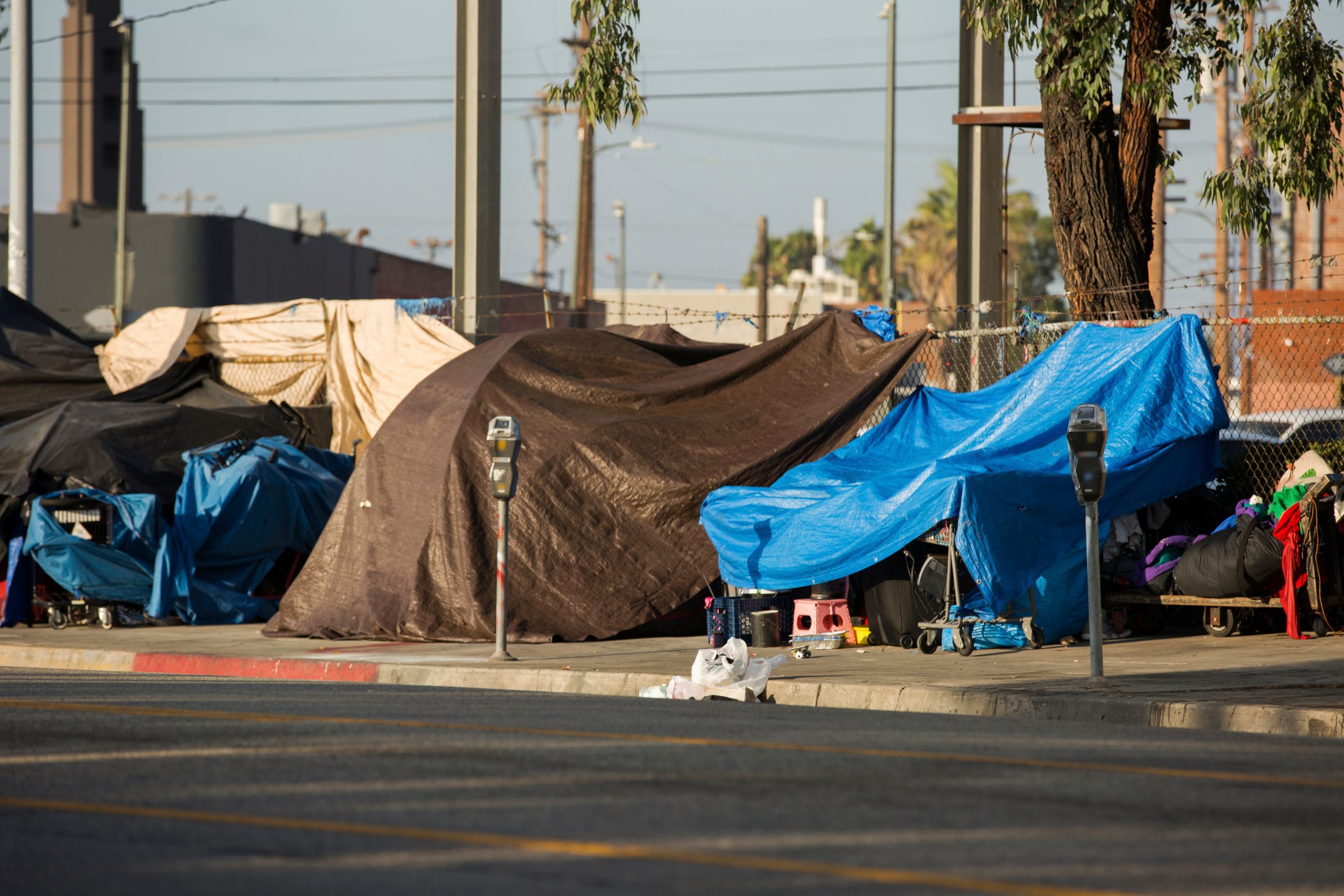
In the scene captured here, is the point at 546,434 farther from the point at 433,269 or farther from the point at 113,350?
the point at 433,269

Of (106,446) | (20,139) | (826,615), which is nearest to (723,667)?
(826,615)

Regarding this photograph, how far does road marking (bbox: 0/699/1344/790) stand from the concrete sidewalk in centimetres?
237

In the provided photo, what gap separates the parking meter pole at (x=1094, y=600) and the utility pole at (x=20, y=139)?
17.0 metres

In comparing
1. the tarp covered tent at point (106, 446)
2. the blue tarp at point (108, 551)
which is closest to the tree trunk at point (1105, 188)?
the tarp covered tent at point (106, 446)

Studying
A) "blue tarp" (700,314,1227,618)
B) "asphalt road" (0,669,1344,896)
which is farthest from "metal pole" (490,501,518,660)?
"asphalt road" (0,669,1344,896)

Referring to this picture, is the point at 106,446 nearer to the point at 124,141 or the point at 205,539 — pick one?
the point at 205,539

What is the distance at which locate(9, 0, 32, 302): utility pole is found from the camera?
21984 mm

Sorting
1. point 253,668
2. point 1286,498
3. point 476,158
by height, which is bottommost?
point 253,668

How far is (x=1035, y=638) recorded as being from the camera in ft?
39.4

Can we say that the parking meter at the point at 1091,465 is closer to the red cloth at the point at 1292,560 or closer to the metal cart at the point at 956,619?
the metal cart at the point at 956,619

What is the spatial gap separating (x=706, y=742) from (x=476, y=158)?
1377cm

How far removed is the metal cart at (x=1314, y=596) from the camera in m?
11.6

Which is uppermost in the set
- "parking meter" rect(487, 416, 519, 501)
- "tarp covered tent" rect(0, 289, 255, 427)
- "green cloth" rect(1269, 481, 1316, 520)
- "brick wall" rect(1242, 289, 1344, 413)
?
"brick wall" rect(1242, 289, 1344, 413)

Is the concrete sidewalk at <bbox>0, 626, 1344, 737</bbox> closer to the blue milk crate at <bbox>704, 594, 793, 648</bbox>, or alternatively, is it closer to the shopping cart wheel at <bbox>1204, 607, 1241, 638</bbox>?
the shopping cart wheel at <bbox>1204, 607, 1241, 638</bbox>
